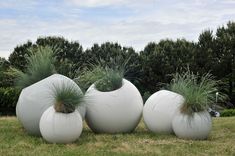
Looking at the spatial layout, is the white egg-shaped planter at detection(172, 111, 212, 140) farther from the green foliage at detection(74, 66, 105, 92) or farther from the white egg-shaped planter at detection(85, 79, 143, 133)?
the green foliage at detection(74, 66, 105, 92)

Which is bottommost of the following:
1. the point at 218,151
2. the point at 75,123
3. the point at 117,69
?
the point at 218,151

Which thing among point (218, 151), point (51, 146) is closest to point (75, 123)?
point (51, 146)

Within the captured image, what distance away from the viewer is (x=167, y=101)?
10781 millimetres

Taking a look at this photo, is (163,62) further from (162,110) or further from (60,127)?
→ (60,127)

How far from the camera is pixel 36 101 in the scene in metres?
10.1

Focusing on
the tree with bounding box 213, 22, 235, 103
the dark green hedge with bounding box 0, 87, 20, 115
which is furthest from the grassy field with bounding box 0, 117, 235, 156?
the tree with bounding box 213, 22, 235, 103

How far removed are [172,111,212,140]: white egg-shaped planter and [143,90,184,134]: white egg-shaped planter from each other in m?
0.43

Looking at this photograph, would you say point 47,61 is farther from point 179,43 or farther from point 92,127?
point 179,43

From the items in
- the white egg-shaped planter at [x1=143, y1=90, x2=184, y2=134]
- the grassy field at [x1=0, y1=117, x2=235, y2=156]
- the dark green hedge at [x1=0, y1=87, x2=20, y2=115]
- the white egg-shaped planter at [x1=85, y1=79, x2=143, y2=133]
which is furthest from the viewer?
the dark green hedge at [x1=0, y1=87, x2=20, y2=115]

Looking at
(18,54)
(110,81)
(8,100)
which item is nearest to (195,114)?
(110,81)

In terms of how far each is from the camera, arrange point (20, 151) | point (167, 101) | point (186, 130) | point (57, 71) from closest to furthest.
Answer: point (20, 151) → point (186, 130) → point (167, 101) → point (57, 71)

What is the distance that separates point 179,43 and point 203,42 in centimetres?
182

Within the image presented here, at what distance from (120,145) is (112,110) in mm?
1866

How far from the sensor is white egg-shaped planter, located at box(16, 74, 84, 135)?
10141 millimetres
